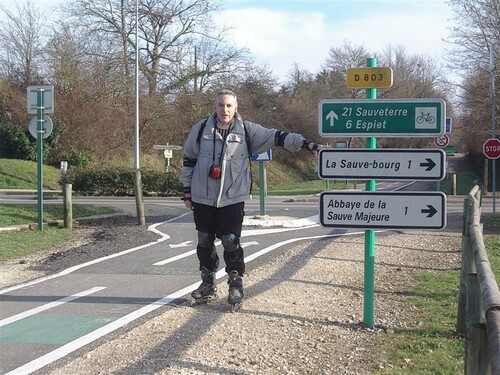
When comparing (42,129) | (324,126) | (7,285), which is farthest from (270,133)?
(42,129)

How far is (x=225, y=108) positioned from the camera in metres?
5.70

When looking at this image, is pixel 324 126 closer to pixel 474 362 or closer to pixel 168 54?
pixel 474 362

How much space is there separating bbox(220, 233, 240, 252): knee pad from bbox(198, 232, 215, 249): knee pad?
0.16 m

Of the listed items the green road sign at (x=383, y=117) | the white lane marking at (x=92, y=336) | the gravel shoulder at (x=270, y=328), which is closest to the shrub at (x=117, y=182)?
the gravel shoulder at (x=270, y=328)

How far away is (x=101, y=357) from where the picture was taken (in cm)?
452

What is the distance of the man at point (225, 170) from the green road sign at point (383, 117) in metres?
0.31

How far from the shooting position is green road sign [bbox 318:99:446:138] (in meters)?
5.34

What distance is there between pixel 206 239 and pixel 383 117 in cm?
204

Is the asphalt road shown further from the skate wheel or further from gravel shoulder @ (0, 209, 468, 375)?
the skate wheel

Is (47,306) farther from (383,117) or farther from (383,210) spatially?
(383,117)

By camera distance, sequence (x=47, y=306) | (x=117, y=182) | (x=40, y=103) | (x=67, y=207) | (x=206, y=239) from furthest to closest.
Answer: (x=117, y=182) → (x=67, y=207) → (x=40, y=103) → (x=47, y=306) → (x=206, y=239)

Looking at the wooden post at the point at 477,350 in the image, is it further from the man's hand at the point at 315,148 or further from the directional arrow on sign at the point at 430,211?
the man's hand at the point at 315,148

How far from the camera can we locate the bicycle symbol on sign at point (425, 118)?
5332 mm

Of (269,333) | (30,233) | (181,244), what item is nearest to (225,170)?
(269,333)
